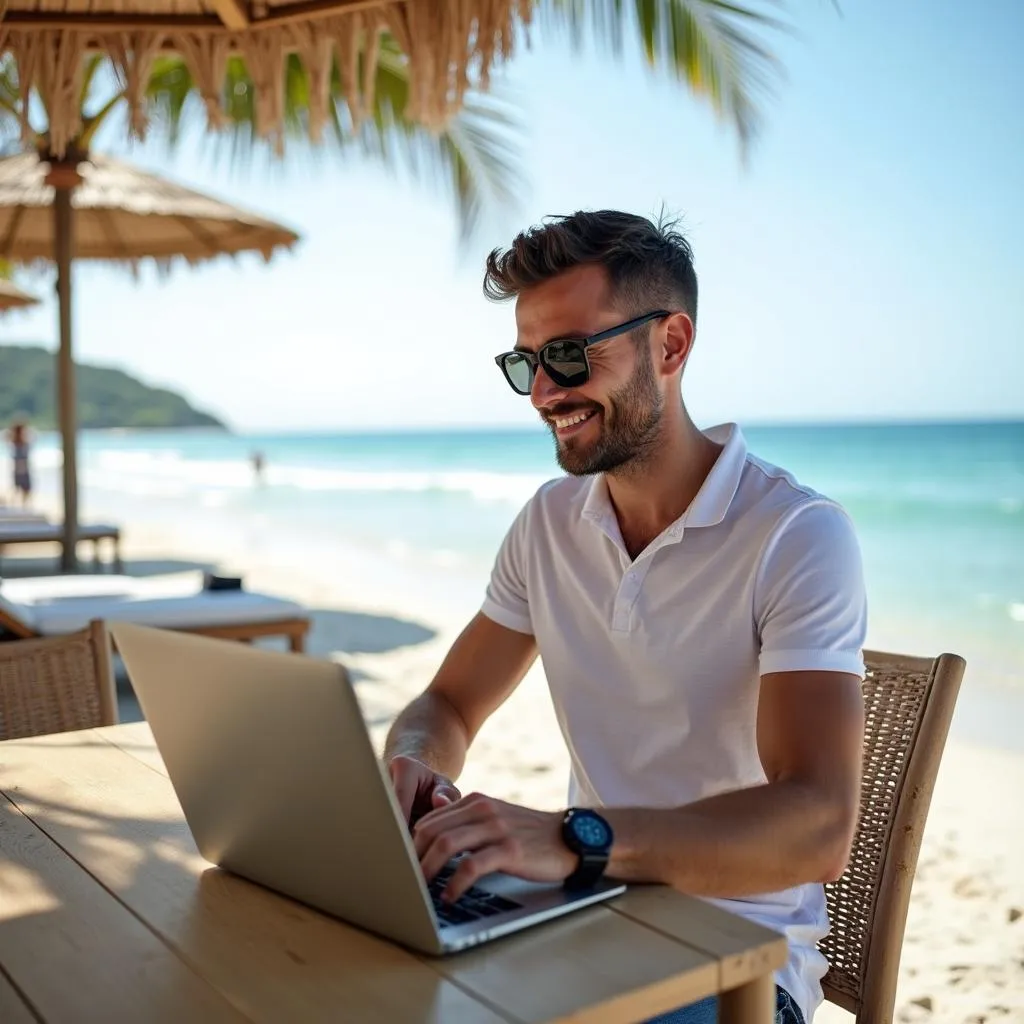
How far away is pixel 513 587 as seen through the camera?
77.0 inches

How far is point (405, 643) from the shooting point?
22.8ft

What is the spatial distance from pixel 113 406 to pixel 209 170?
208 feet

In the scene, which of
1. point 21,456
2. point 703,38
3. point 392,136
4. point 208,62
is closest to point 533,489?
point 21,456

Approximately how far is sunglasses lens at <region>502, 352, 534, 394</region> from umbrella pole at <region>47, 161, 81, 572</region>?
5.58m

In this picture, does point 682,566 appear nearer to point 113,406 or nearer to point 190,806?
point 190,806

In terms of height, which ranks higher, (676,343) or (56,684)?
(676,343)

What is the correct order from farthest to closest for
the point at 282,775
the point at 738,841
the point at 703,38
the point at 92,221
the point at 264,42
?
1. the point at 92,221
2. the point at 703,38
3. the point at 264,42
4. the point at 738,841
5. the point at 282,775

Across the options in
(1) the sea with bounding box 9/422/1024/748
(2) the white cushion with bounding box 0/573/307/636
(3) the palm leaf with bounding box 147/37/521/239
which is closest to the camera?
(2) the white cushion with bounding box 0/573/307/636

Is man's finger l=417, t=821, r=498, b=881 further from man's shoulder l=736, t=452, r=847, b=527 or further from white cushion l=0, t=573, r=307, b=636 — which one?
white cushion l=0, t=573, r=307, b=636

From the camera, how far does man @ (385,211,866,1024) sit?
1.29 metres

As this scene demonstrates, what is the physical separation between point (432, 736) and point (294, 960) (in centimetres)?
74

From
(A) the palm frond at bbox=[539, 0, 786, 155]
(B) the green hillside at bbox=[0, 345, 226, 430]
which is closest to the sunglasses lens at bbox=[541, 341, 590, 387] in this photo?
(A) the palm frond at bbox=[539, 0, 786, 155]

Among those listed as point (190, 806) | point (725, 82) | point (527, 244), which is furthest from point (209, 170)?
point (190, 806)

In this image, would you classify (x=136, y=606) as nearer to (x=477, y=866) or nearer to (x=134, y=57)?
(x=134, y=57)
